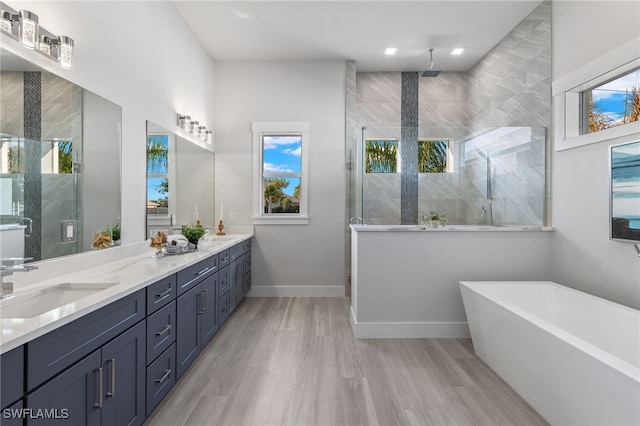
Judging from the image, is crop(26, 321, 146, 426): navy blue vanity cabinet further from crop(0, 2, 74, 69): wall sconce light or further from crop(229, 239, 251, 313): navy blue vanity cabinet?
crop(229, 239, 251, 313): navy blue vanity cabinet

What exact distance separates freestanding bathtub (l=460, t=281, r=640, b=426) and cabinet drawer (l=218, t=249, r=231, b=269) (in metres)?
2.14

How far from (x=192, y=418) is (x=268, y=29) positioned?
3.67 metres

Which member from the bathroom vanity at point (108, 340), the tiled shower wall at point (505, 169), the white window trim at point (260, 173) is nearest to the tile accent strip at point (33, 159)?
the bathroom vanity at point (108, 340)

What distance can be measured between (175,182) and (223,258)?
931 millimetres

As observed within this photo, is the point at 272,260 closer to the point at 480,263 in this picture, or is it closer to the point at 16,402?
the point at 480,263

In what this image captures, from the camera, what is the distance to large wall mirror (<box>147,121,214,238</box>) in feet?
9.41

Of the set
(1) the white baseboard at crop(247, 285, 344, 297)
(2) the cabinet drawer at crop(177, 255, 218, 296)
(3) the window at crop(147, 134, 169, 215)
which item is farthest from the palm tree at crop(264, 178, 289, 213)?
(2) the cabinet drawer at crop(177, 255, 218, 296)

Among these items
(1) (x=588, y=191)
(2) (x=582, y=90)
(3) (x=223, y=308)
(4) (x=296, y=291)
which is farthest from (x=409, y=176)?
(3) (x=223, y=308)

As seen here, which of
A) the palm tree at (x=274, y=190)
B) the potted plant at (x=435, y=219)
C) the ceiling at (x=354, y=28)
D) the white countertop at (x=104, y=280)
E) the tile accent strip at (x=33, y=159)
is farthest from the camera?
the palm tree at (x=274, y=190)

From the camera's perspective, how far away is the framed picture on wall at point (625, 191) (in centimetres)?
216

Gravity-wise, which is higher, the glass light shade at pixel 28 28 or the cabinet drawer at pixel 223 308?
the glass light shade at pixel 28 28

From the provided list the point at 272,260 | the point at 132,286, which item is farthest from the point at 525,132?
the point at 132,286

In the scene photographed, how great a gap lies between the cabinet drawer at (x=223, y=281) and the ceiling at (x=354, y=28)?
8.64 feet

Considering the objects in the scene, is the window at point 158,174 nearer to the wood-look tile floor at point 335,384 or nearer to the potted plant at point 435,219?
the wood-look tile floor at point 335,384
